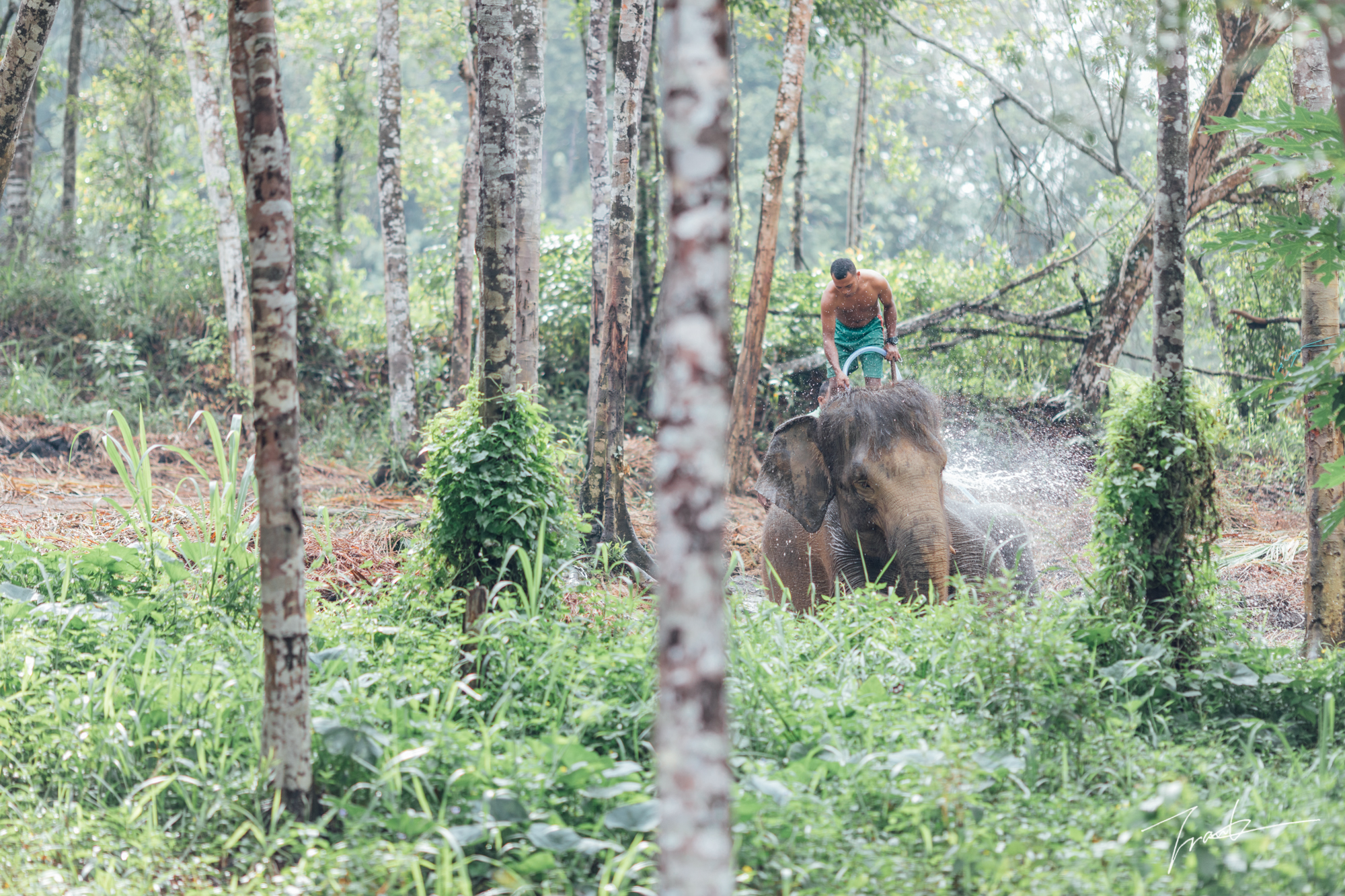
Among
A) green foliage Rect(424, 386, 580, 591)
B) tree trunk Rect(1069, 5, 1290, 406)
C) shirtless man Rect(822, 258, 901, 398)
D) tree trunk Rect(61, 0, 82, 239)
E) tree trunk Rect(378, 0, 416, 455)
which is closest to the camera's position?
green foliage Rect(424, 386, 580, 591)

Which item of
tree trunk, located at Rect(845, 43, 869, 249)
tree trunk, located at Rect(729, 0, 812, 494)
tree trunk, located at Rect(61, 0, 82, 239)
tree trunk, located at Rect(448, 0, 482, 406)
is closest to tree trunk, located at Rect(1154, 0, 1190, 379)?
tree trunk, located at Rect(729, 0, 812, 494)

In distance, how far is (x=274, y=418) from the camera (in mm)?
2760

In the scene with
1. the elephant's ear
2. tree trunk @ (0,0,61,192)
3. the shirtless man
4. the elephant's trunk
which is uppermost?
tree trunk @ (0,0,61,192)

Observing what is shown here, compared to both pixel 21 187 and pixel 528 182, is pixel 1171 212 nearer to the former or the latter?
pixel 528 182

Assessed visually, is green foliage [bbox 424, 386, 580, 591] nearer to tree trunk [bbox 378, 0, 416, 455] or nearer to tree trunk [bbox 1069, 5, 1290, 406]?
tree trunk [bbox 1069, 5, 1290, 406]

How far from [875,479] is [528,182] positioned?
235 cm

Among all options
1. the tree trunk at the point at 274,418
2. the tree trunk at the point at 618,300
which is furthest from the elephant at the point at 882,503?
the tree trunk at the point at 274,418

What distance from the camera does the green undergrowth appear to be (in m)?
2.49

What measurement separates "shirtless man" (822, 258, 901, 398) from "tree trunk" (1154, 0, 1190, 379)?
2.06 m

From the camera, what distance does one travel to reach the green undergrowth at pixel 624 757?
2.49 m

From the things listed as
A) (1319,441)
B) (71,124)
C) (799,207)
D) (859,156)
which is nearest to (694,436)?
(1319,441)

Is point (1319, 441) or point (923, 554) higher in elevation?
point (1319, 441)

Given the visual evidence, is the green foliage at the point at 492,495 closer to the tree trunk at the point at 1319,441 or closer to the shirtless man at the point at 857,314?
the shirtless man at the point at 857,314

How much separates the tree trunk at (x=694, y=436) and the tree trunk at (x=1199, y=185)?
5.42 m
